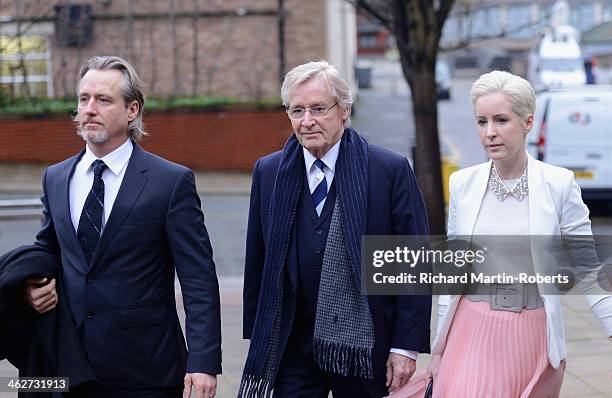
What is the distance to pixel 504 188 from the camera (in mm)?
3916

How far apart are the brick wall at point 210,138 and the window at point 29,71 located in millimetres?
1800

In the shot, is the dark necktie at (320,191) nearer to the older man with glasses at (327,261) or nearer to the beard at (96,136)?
the older man with glasses at (327,261)

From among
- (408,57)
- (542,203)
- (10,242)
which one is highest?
(408,57)

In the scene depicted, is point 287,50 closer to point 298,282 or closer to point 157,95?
point 157,95

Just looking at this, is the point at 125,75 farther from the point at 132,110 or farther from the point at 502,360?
the point at 502,360

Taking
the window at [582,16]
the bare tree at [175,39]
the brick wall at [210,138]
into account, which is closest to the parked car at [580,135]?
the brick wall at [210,138]

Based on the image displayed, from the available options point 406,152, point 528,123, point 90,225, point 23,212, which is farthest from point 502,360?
point 406,152

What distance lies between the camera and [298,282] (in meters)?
4.06

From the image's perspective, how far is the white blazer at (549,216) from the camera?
12.3 feet

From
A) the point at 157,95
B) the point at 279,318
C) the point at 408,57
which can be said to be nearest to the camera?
the point at 279,318

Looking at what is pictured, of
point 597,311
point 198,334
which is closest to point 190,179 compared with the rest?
point 198,334

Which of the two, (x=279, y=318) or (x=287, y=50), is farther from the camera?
(x=287, y=50)

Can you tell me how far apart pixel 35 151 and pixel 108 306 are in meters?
17.3

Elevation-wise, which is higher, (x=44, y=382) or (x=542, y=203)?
(x=542, y=203)
